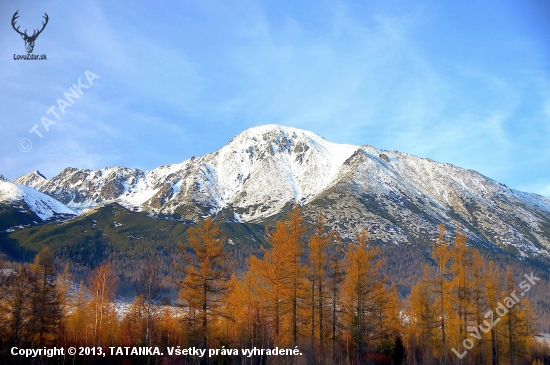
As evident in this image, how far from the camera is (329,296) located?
3812cm

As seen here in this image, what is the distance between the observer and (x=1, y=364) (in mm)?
27125

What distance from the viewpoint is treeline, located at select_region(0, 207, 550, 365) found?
109 feet

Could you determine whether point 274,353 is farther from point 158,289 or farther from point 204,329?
point 158,289

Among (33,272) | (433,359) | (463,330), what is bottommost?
(433,359)

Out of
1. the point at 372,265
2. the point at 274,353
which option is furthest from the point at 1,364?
the point at 372,265

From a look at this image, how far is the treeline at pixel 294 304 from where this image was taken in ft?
109

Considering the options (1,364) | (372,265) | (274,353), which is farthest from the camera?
(372,265)

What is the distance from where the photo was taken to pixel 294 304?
1384 inches

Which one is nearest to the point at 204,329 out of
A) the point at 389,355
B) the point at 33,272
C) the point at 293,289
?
the point at 293,289

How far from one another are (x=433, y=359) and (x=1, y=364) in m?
37.8

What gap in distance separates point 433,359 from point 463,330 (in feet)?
13.9

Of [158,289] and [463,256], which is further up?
[463,256]

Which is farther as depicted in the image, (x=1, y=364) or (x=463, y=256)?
(x=463, y=256)

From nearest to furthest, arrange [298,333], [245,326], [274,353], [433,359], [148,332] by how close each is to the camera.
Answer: [274,353]
[298,333]
[148,332]
[433,359]
[245,326]
